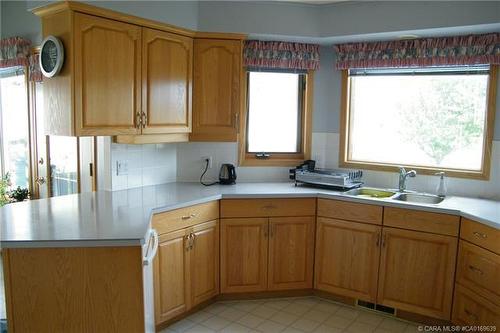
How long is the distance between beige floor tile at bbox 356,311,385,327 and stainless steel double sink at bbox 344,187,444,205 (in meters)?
0.87

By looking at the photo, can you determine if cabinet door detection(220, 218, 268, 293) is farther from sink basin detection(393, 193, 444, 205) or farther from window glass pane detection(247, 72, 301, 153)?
sink basin detection(393, 193, 444, 205)

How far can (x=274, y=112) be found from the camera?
3723 mm

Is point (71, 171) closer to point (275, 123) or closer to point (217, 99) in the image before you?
point (217, 99)

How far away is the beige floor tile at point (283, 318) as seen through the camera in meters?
2.93

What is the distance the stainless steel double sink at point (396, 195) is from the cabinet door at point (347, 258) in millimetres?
271

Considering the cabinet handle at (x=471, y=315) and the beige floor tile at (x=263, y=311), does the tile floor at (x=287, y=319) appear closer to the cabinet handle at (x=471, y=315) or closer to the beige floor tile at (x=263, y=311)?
the beige floor tile at (x=263, y=311)

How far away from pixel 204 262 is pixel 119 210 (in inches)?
32.4

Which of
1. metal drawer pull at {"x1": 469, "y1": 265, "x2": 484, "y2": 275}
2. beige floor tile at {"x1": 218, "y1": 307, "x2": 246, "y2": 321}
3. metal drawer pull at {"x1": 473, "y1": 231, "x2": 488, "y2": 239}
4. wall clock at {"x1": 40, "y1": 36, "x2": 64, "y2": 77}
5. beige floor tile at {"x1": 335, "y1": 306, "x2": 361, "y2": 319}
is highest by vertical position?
wall clock at {"x1": 40, "y1": 36, "x2": 64, "y2": 77}

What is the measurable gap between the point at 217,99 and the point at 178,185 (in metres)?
0.78

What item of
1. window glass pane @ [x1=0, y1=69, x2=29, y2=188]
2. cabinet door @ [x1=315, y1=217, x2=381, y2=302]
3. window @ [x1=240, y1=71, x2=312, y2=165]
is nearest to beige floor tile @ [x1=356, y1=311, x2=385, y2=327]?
cabinet door @ [x1=315, y1=217, x2=381, y2=302]

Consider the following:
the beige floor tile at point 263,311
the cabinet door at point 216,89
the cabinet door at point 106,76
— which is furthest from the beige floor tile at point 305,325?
the cabinet door at point 106,76

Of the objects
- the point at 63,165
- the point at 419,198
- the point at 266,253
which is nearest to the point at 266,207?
the point at 266,253

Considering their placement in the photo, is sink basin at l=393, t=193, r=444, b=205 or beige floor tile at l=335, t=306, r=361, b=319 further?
sink basin at l=393, t=193, r=444, b=205

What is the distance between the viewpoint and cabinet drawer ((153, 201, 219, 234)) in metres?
2.61
